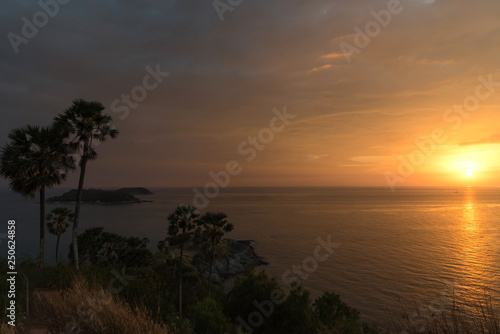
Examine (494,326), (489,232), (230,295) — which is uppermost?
(494,326)

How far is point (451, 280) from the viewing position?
5047 cm

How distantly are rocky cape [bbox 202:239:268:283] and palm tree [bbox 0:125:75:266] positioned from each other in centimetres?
3539

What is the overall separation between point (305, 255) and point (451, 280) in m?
28.5

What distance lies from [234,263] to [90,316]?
5846cm

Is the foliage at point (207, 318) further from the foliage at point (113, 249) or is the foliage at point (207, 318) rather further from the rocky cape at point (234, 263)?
the rocky cape at point (234, 263)

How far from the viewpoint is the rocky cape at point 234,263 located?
5586 cm

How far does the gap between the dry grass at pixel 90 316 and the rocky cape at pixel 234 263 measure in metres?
47.5

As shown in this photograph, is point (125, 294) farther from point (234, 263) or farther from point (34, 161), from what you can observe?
point (234, 263)

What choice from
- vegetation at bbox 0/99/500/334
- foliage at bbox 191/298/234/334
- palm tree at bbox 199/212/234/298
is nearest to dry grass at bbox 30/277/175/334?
vegetation at bbox 0/99/500/334

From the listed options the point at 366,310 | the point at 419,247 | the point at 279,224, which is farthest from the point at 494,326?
the point at 279,224

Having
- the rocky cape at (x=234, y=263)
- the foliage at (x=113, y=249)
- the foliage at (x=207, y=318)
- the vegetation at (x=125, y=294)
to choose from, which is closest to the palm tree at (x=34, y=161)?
the vegetation at (x=125, y=294)

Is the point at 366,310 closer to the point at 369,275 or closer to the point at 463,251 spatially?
the point at 369,275

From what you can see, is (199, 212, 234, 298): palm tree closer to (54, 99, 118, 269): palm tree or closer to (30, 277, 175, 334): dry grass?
(54, 99, 118, 269): palm tree

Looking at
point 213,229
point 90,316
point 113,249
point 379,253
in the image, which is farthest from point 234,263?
point 90,316
